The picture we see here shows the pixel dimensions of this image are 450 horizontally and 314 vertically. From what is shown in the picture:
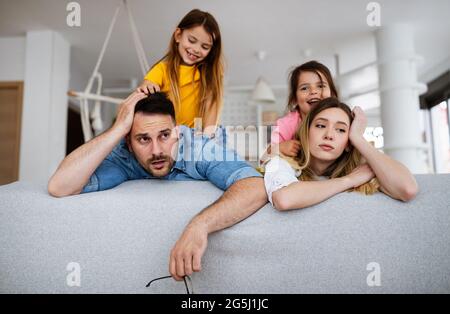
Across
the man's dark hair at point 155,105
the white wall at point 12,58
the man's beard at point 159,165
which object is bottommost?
the man's beard at point 159,165

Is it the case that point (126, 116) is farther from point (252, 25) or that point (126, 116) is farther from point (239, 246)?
point (252, 25)

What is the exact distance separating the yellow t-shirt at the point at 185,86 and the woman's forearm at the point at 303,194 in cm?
80

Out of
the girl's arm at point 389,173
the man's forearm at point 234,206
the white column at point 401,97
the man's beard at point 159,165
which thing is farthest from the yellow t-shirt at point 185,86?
the white column at point 401,97

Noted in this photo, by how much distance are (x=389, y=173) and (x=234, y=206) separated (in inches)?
18.9

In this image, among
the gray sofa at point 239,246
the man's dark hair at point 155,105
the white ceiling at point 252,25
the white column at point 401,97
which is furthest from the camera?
the white column at point 401,97

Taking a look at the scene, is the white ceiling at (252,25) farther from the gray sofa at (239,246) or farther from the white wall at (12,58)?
the gray sofa at (239,246)

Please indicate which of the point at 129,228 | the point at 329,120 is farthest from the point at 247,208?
the point at 329,120

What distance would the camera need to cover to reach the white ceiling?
347cm

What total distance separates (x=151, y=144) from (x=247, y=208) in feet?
1.31

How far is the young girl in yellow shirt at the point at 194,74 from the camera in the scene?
1.80m

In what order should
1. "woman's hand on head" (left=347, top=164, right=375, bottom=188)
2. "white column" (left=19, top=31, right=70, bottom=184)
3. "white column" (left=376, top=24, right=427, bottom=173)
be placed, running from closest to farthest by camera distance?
"woman's hand on head" (left=347, top=164, right=375, bottom=188), "white column" (left=376, top=24, right=427, bottom=173), "white column" (left=19, top=31, right=70, bottom=184)

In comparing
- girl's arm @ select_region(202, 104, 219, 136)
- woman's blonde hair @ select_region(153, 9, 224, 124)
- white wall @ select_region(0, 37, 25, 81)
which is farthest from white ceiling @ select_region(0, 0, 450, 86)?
girl's arm @ select_region(202, 104, 219, 136)

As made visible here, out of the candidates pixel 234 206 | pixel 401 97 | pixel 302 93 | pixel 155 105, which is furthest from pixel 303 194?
pixel 401 97

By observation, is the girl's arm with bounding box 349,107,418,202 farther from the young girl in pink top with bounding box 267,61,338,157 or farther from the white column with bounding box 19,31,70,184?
the white column with bounding box 19,31,70,184
